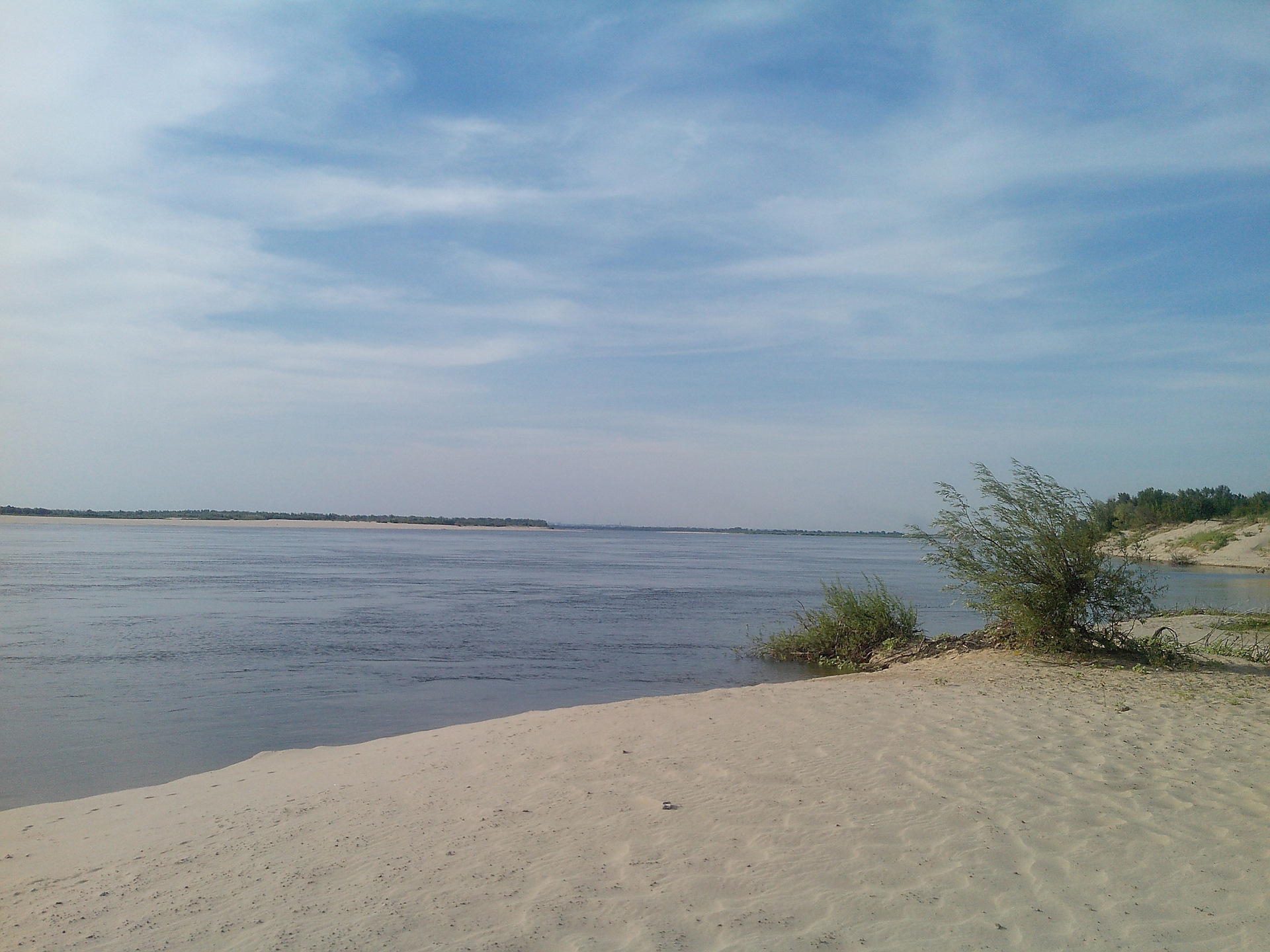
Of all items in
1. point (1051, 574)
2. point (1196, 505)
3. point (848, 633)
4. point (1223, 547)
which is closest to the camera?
point (1051, 574)

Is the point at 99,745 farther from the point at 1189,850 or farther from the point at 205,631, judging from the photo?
the point at 1189,850

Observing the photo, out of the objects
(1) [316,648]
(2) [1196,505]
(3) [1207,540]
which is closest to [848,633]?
(1) [316,648]

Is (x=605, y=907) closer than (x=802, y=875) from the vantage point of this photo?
Yes

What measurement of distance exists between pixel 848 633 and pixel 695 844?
42.6ft

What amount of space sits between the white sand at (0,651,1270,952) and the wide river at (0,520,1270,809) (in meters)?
2.63

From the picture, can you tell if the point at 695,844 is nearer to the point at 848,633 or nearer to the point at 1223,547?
the point at 848,633

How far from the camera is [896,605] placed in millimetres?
17578

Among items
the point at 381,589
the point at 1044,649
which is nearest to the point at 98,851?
the point at 1044,649

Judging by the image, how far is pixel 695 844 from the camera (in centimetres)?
544

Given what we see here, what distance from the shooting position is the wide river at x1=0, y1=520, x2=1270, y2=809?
1062 centimetres

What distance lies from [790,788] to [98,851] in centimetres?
522

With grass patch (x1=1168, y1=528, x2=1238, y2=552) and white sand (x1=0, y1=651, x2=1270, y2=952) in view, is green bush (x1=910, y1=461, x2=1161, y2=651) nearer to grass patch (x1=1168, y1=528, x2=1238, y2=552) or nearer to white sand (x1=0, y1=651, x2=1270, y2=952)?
white sand (x1=0, y1=651, x2=1270, y2=952)

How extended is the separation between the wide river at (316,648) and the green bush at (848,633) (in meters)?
0.80

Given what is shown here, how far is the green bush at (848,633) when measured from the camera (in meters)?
17.0
